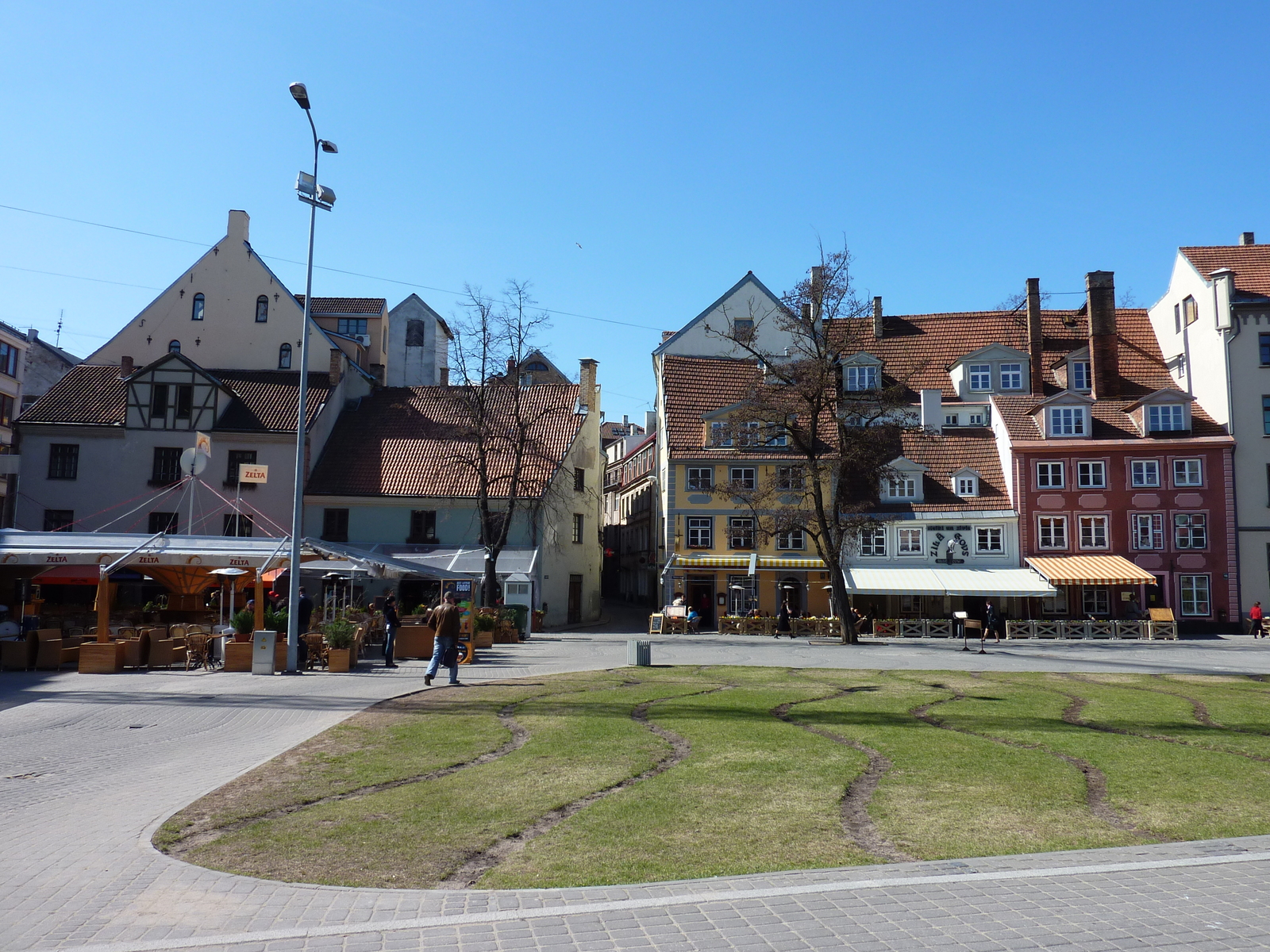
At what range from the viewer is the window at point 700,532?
4581 centimetres

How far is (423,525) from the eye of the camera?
44156 millimetres

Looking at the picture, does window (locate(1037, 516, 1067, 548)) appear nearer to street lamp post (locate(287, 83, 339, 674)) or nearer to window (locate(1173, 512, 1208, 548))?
window (locate(1173, 512, 1208, 548))

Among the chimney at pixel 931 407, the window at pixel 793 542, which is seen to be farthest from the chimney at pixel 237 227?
the chimney at pixel 931 407

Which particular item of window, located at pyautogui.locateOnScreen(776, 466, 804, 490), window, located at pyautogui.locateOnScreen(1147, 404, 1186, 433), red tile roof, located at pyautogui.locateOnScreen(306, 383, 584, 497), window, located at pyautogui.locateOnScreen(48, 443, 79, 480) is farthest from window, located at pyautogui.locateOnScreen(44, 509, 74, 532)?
window, located at pyautogui.locateOnScreen(1147, 404, 1186, 433)

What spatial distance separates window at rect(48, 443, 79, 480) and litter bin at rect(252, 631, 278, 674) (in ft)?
92.8

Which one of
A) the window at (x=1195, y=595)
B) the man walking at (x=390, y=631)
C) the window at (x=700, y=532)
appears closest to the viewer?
the man walking at (x=390, y=631)

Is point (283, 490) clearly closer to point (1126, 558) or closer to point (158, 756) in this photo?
point (158, 756)

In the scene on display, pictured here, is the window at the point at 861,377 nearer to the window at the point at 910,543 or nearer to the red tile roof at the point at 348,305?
the window at the point at 910,543

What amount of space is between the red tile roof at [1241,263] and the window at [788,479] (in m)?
20.8

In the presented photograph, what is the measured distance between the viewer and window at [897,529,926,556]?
147 feet

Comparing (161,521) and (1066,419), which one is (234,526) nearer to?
(161,521)

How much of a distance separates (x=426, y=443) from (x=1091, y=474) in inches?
1198

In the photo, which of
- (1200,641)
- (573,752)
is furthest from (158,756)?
(1200,641)

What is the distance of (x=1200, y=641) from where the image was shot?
3838 cm
